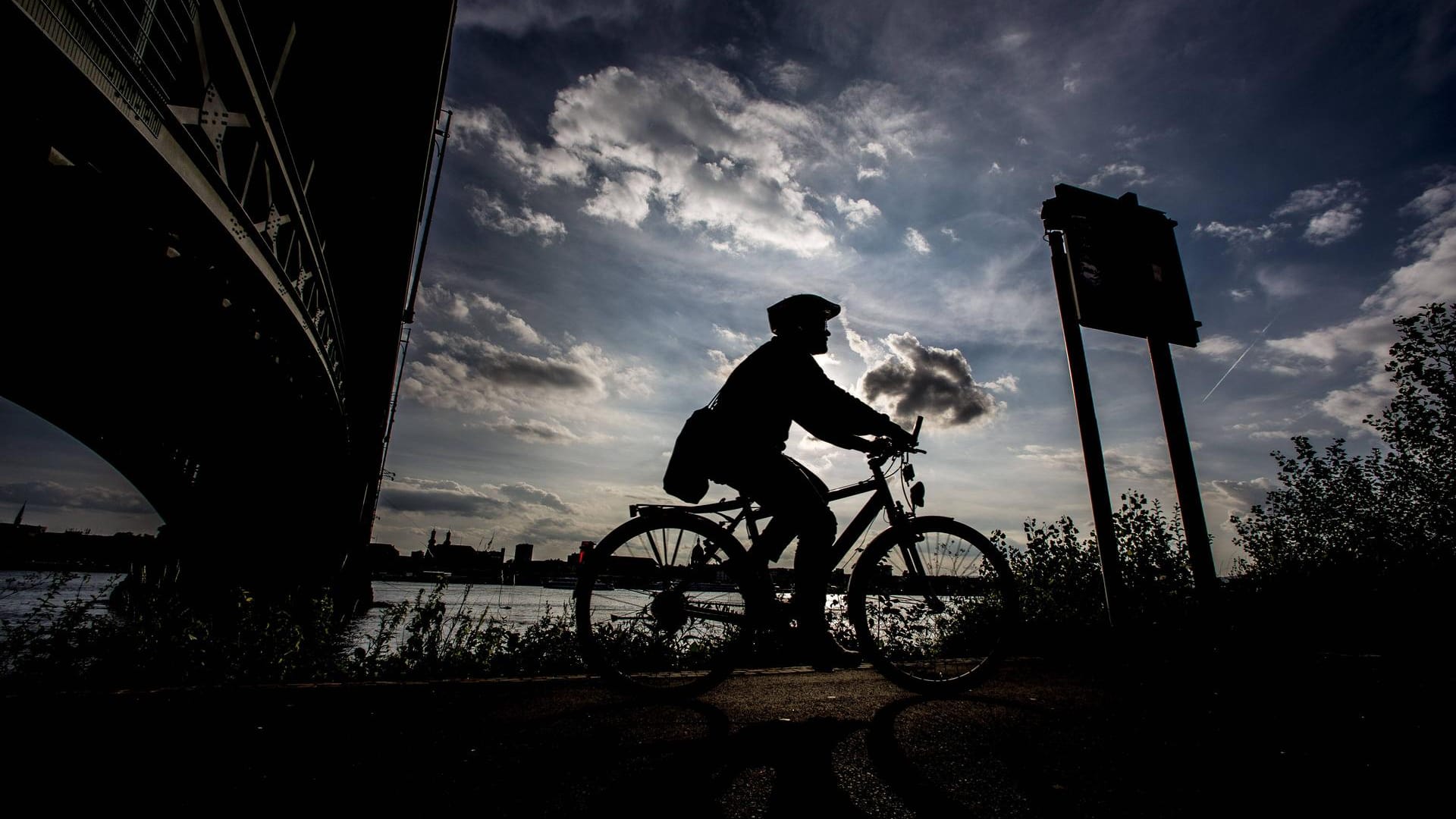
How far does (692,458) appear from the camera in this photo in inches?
134

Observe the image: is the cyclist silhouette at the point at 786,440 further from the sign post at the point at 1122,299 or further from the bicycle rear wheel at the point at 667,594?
the sign post at the point at 1122,299

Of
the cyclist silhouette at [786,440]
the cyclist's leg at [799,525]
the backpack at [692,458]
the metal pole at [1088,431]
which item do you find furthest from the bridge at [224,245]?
the metal pole at [1088,431]

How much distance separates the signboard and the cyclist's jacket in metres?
4.71

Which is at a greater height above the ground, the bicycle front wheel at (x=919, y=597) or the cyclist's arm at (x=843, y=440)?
the cyclist's arm at (x=843, y=440)

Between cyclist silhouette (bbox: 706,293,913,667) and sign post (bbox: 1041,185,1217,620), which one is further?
sign post (bbox: 1041,185,1217,620)

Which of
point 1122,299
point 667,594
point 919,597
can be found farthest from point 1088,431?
point 667,594

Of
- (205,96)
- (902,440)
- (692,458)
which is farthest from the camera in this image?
(205,96)

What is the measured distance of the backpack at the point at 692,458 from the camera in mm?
3404

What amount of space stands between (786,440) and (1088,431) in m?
4.70

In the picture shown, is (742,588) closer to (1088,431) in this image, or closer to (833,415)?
(833,415)

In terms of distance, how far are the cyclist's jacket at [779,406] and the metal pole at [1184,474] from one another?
4.81m

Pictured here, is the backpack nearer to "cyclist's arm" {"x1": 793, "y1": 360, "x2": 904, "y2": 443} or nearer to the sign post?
"cyclist's arm" {"x1": 793, "y1": 360, "x2": 904, "y2": 443}

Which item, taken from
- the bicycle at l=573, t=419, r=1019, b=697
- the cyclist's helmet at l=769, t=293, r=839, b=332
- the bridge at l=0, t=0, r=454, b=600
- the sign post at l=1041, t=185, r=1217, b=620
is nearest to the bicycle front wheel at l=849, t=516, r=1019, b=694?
the bicycle at l=573, t=419, r=1019, b=697

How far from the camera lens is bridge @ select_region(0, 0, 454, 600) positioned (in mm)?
3922
